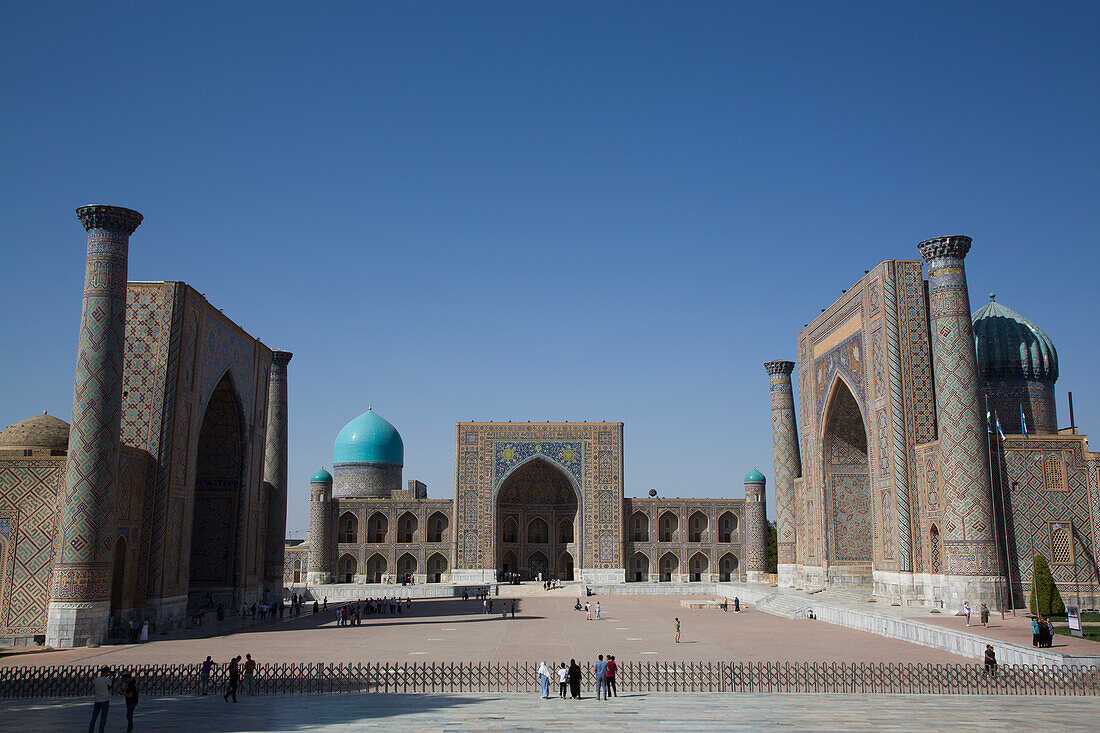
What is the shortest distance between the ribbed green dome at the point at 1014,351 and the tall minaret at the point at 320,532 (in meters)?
30.3

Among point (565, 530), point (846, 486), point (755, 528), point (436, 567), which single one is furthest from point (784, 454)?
point (436, 567)

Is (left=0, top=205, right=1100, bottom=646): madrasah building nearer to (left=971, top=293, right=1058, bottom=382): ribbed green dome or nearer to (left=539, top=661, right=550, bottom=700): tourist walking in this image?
(left=971, top=293, right=1058, bottom=382): ribbed green dome

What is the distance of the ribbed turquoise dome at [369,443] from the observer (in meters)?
51.2

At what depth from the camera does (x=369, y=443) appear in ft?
168

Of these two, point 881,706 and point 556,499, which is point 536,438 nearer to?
point 556,499

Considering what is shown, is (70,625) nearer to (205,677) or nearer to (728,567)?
(205,677)

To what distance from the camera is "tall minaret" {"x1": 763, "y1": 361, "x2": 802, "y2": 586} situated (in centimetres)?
3400

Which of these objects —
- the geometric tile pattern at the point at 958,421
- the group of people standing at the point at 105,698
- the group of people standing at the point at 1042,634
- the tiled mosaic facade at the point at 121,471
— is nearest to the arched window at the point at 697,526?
the geometric tile pattern at the point at 958,421

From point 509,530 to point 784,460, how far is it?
53.9 feet

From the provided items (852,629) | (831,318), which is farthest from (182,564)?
(831,318)

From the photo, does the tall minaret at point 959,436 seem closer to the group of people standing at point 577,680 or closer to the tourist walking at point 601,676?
the group of people standing at point 577,680

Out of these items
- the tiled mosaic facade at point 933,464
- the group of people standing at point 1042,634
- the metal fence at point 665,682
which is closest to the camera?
the metal fence at point 665,682

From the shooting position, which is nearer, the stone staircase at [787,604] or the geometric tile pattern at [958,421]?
the geometric tile pattern at [958,421]

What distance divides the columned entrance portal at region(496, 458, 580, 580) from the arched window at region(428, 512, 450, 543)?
117 inches
